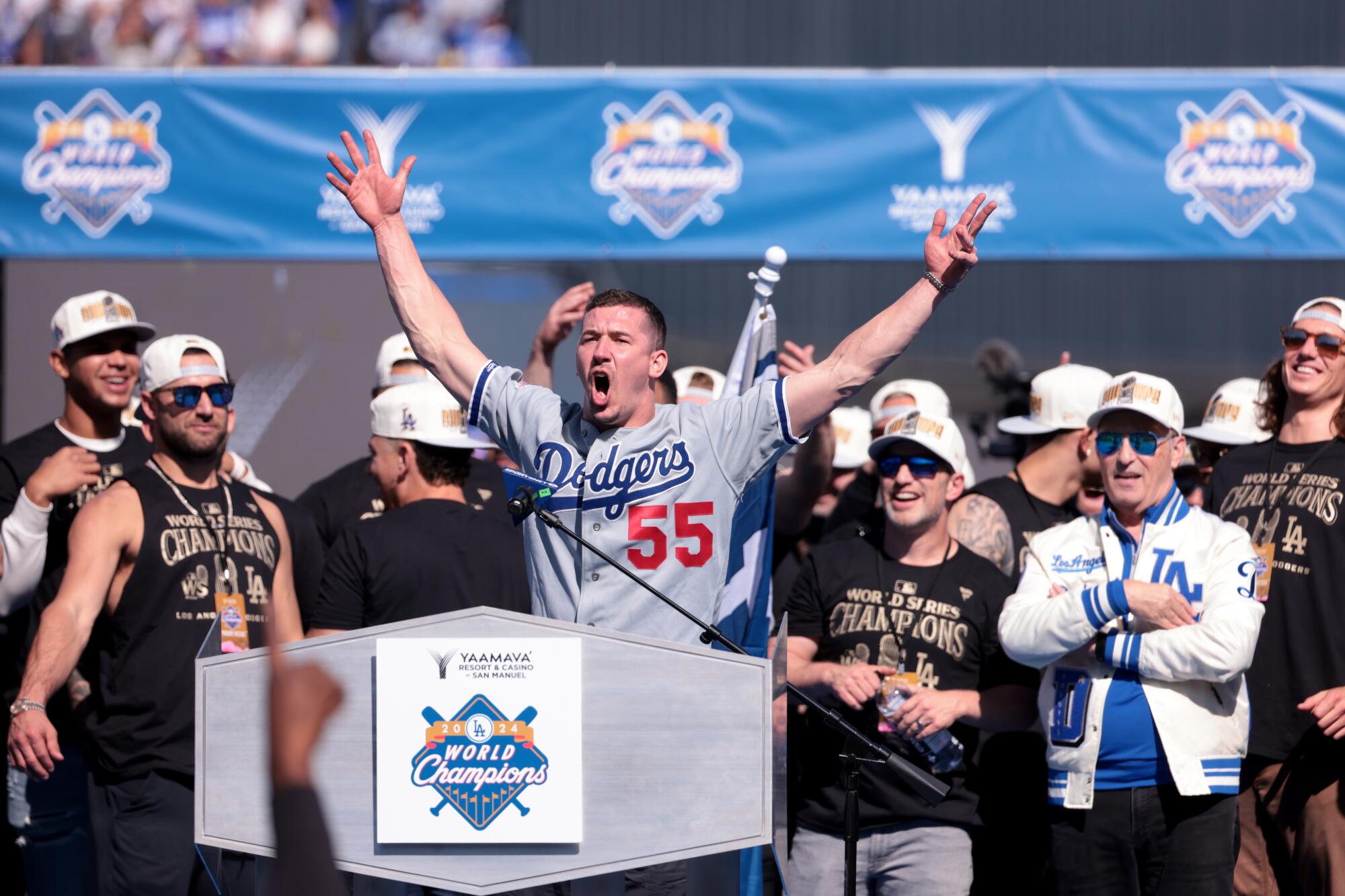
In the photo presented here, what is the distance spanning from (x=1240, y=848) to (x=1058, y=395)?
1.78 m

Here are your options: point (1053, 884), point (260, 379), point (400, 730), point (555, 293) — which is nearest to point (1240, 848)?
point (1053, 884)

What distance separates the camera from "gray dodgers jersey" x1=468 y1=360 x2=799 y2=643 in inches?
149

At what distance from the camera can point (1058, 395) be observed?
5.96 metres

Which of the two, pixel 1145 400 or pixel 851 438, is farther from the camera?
pixel 851 438

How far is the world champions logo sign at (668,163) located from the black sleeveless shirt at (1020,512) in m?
2.12

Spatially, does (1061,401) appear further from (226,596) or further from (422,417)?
(226,596)

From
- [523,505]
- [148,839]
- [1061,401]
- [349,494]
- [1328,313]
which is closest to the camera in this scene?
[523,505]

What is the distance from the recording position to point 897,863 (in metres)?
4.76

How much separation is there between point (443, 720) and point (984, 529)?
2.88 metres

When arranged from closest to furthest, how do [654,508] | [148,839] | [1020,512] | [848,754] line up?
[654,508] < [848,754] < [148,839] < [1020,512]

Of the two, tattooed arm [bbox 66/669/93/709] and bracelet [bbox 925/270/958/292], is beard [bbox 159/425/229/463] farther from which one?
bracelet [bbox 925/270/958/292]

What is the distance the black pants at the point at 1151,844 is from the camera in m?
4.48

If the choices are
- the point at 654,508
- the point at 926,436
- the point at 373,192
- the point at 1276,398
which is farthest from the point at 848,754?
the point at 1276,398

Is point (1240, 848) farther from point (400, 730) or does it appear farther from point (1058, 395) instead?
point (400, 730)
